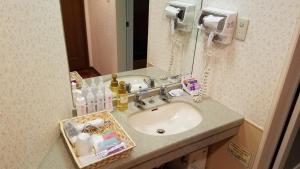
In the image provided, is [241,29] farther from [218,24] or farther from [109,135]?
[109,135]

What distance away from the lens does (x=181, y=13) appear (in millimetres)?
1471

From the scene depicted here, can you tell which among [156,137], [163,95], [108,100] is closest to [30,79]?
[108,100]

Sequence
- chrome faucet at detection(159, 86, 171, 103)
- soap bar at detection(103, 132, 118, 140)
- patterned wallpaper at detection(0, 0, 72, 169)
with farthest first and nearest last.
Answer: chrome faucet at detection(159, 86, 171, 103)
soap bar at detection(103, 132, 118, 140)
patterned wallpaper at detection(0, 0, 72, 169)

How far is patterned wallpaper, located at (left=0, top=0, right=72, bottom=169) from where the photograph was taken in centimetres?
69

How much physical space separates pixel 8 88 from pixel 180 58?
116cm

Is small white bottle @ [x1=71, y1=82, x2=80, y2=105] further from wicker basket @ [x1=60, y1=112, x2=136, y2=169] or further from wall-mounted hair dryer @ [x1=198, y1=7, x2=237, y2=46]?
wall-mounted hair dryer @ [x1=198, y1=7, x2=237, y2=46]

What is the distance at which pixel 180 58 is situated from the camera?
5.34 ft

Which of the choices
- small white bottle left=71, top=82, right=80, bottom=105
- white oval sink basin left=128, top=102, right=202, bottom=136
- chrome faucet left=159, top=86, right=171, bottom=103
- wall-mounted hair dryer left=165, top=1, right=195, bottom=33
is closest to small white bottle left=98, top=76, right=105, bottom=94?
small white bottle left=71, top=82, right=80, bottom=105

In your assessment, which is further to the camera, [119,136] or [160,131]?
[160,131]

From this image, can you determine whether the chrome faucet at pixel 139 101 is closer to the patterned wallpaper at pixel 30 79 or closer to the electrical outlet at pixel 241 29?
the patterned wallpaper at pixel 30 79

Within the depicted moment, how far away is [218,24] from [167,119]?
657mm

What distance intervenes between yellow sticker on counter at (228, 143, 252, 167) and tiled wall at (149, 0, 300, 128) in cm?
22

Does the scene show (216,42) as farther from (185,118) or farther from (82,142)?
(82,142)

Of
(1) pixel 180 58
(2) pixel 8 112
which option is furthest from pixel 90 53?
(1) pixel 180 58
